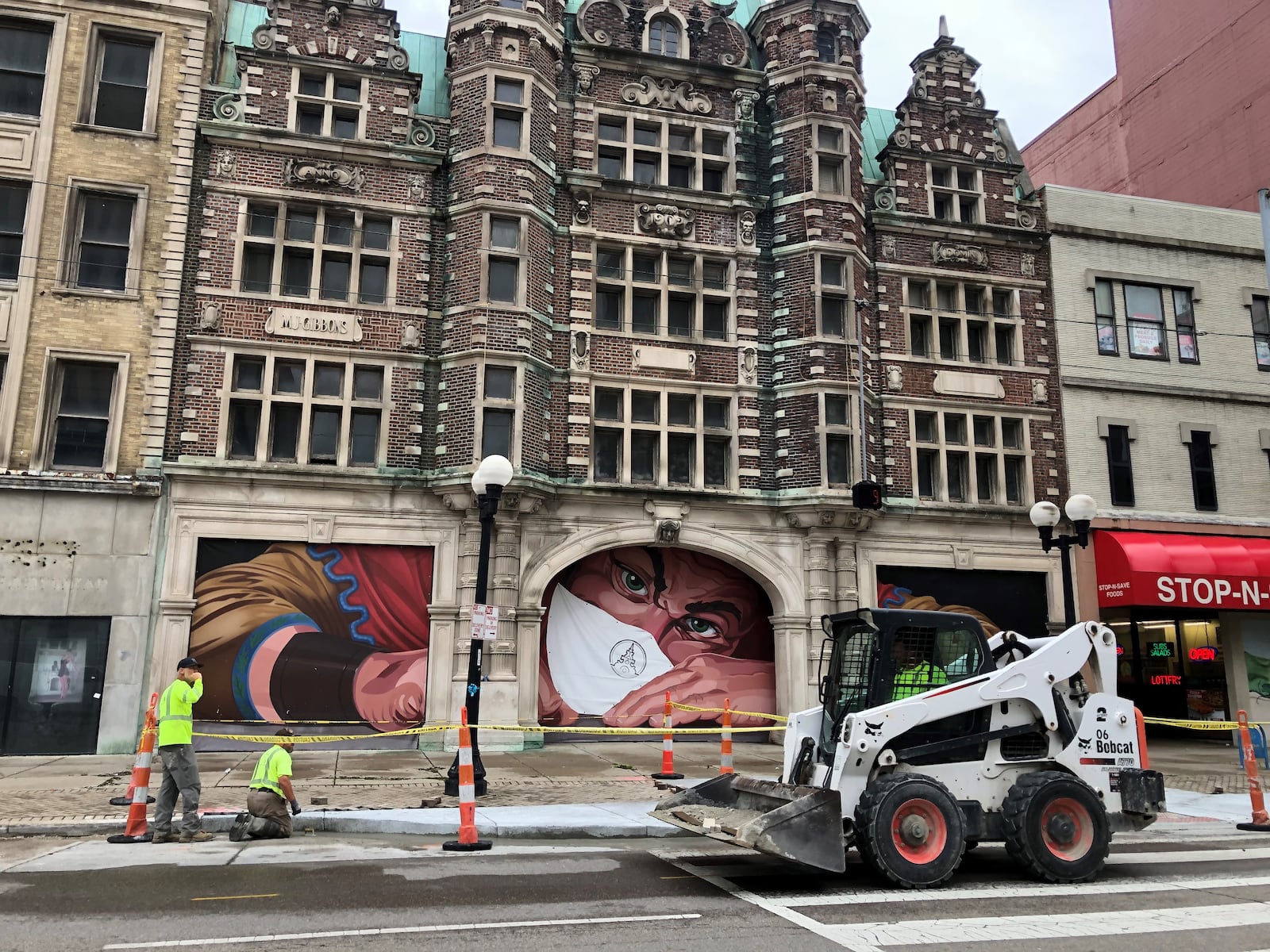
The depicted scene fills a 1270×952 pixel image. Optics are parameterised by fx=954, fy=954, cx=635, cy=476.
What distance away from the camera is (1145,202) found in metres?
25.1

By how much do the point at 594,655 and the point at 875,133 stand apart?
15.9 m

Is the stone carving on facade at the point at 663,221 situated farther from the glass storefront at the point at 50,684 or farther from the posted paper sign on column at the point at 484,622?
the glass storefront at the point at 50,684

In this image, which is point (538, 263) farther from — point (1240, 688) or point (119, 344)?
point (1240, 688)

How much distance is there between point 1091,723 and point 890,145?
735 inches

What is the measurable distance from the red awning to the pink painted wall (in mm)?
12246

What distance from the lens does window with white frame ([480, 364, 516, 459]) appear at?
63.5 feet

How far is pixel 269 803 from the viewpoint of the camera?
32.3ft

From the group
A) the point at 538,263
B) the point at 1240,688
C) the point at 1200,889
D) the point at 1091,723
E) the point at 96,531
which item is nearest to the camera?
the point at 1200,889

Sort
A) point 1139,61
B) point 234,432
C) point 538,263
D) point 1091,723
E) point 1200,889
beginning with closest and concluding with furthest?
1. point 1200,889
2. point 1091,723
3. point 234,432
4. point 538,263
5. point 1139,61

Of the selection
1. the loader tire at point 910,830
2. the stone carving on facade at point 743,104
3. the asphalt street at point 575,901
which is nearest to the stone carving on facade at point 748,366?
the stone carving on facade at point 743,104

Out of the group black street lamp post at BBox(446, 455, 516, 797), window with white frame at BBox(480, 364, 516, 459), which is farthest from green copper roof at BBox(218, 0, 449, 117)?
black street lamp post at BBox(446, 455, 516, 797)

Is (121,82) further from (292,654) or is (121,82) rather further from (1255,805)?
(1255,805)

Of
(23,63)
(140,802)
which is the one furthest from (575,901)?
(23,63)

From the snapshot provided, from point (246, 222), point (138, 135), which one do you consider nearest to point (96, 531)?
point (246, 222)
